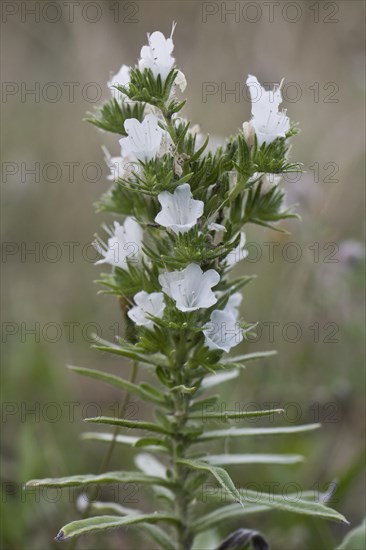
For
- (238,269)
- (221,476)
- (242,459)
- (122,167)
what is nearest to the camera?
(221,476)

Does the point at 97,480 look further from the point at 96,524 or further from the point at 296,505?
the point at 296,505

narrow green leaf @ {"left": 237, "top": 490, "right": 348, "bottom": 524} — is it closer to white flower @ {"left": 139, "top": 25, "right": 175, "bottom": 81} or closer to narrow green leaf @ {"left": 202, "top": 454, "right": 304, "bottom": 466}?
narrow green leaf @ {"left": 202, "top": 454, "right": 304, "bottom": 466}

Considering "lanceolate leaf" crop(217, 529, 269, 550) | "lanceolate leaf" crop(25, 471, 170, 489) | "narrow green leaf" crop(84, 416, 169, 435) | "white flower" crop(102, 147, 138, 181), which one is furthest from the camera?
"lanceolate leaf" crop(217, 529, 269, 550)

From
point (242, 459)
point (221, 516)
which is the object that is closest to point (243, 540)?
point (221, 516)

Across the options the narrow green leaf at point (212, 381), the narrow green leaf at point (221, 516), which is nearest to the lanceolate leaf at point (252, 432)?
the narrow green leaf at point (212, 381)

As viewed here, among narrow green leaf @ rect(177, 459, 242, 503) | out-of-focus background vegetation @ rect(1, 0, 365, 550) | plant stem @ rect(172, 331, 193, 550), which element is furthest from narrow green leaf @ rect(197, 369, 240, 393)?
out-of-focus background vegetation @ rect(1, 0, 365, 550)
